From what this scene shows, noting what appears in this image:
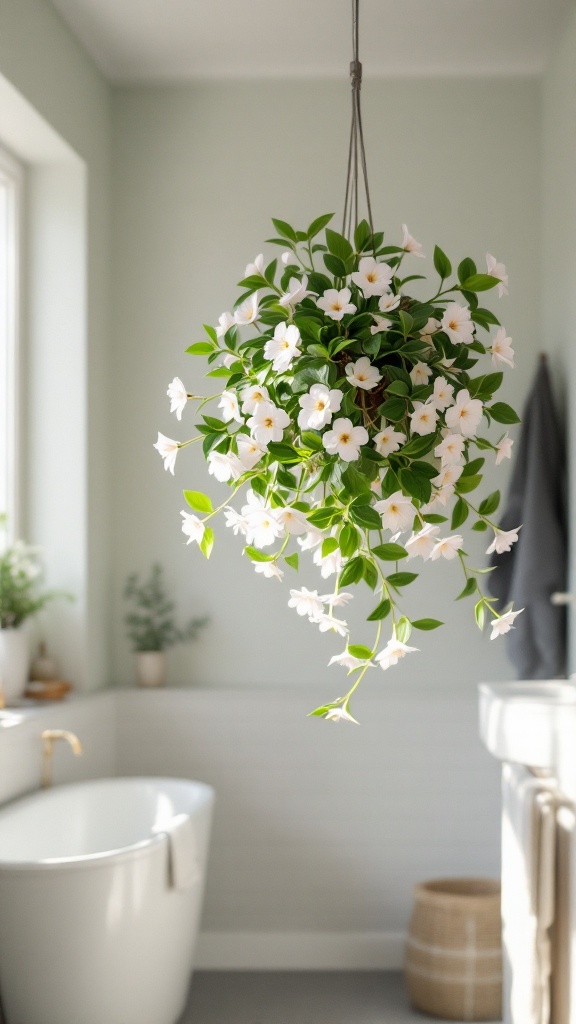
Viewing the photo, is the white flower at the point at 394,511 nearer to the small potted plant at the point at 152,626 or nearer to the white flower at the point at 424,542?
the white flower at the point at 424,542

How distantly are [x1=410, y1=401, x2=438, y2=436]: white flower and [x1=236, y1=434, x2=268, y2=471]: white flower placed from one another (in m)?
0.19

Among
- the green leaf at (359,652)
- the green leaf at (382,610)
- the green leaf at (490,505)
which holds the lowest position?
the green leaf at (359,652)

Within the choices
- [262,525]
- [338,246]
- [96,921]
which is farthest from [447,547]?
[96,921]

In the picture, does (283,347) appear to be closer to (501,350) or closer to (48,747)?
(501,350)

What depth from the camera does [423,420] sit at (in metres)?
1.37

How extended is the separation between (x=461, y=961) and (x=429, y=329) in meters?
2.53

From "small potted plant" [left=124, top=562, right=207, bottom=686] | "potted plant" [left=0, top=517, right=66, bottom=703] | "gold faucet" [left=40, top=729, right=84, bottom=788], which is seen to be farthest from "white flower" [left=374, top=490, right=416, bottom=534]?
"small potted plant" [left=124, top=562, right=207, bottom=686]

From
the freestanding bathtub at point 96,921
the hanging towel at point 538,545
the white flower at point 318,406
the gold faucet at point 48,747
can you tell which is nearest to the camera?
the white flower at point 318,406

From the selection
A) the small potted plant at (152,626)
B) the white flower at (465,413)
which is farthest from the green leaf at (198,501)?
the small potted plant at (152,626)

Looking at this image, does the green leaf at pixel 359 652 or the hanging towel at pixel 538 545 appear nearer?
the green leaf at pixel 359 652

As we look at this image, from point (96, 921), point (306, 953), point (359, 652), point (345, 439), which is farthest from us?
point (306, 953)

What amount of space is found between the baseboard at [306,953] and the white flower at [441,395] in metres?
2.91

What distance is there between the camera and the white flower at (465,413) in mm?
1385

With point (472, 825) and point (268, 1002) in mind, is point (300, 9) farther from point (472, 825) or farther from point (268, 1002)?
point (268, 1002)
